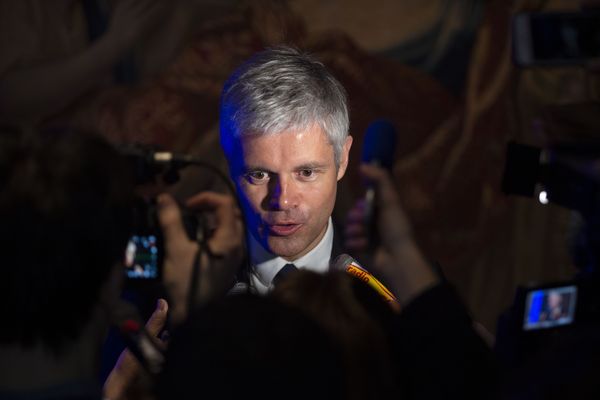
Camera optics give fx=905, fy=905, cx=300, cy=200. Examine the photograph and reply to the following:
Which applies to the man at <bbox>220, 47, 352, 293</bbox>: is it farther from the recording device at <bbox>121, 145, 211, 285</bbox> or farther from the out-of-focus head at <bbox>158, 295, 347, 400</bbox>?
the out-of-focus head at <bbox>158, 295, 347, 400</bbox>

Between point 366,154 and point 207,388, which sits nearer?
point 207,388

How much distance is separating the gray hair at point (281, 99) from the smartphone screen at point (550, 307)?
161cm

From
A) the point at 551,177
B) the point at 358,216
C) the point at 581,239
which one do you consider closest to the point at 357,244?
the point at 358,216

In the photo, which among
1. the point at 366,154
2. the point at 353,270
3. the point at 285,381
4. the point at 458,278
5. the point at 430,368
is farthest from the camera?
the point at 458,278

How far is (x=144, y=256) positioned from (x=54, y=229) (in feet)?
1.23

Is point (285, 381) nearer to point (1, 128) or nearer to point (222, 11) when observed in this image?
point (1, 128)

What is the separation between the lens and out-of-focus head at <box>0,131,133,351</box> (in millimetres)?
1361

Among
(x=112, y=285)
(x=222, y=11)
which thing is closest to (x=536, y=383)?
(x=112, y=285)

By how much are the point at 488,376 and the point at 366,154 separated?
0.39 meters

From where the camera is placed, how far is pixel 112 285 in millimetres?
1473

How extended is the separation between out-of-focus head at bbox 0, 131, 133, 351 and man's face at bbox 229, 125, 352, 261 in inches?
27.6

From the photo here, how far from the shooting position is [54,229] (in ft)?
4.50

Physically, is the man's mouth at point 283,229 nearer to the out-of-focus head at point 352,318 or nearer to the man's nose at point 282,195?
the man's nose at point 282,195

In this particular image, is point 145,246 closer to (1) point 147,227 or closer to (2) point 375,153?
(1) point 147,227
